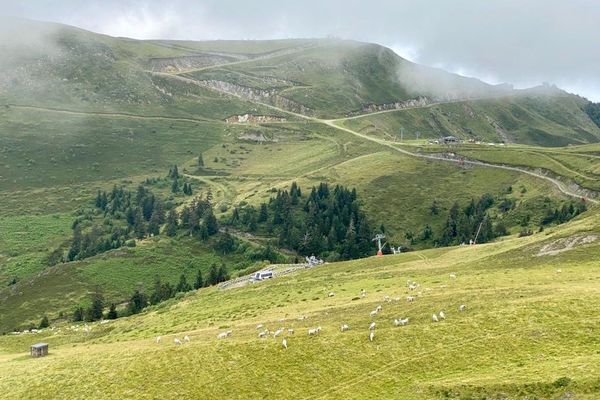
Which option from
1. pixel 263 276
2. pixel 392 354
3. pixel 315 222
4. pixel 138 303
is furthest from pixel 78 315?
pixel 392 354

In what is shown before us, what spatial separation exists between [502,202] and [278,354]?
462 ft

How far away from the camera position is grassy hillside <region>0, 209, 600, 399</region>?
3678 cm

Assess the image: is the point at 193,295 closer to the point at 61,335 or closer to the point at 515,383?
the point at 61,335

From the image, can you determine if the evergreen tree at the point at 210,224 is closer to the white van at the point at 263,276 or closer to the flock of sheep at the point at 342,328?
the white van at the point at 263,276

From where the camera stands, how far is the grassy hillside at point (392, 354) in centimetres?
3678

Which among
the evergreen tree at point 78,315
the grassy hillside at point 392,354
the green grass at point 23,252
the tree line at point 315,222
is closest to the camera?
the grassy hillside at point 392,354

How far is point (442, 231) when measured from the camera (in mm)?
168875

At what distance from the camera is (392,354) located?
42.1 meters

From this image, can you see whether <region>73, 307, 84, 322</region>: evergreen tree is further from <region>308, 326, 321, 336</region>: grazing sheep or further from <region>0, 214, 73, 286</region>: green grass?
<region>308, 326, 321, 336</region>: grazing sheep

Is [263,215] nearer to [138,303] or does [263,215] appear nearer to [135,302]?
[138,303]

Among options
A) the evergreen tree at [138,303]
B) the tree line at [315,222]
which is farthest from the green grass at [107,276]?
the tree line at [315,222]

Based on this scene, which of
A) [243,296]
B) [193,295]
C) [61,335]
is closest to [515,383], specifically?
[243,296]

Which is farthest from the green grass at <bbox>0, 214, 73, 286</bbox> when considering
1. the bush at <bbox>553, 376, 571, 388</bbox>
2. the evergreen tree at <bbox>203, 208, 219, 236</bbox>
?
the bush at <bbox>553, 376, 571, 388</bbox>

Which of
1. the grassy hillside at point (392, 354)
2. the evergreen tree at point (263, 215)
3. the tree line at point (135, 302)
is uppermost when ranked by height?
the grassy hillside at point (392, 354)
